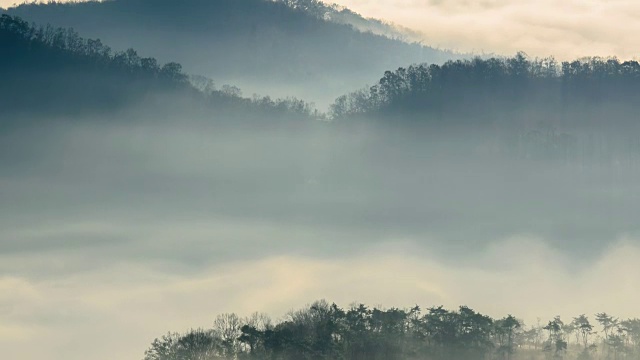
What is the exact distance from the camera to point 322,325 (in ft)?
538

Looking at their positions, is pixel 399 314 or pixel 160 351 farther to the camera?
pixel 399 314

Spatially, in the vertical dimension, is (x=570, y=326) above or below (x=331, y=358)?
above

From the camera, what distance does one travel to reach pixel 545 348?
181625 millimetres

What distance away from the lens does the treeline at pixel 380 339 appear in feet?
513

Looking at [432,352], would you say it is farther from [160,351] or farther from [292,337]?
[160,351]

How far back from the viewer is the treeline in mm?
156500

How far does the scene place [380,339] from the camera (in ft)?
538

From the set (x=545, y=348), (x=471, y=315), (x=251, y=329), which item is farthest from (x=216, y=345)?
(x=545, y=348)

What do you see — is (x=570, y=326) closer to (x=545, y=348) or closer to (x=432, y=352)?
(x=545, y=348)

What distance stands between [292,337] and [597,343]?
5691 cm

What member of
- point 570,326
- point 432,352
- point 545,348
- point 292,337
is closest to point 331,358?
point 292,337

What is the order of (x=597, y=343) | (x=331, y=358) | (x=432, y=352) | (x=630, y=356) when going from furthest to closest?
(x=597, y=343), (x=630, y=356), (x=432, y=352), (x=331, y=358)

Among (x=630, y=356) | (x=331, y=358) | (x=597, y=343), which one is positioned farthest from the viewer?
(x=597, y=343)

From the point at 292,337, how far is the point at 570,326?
5570 centimetres
